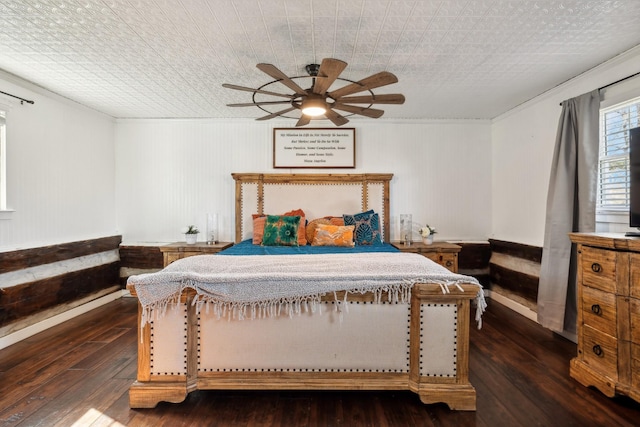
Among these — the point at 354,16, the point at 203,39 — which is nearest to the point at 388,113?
the point at 354,16

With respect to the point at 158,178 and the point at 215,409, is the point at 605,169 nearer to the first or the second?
the point at 215,409

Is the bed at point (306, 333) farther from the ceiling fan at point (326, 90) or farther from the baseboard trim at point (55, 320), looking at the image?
the baseboard trim at point (55, 320)

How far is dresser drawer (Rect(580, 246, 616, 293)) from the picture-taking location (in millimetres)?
2029

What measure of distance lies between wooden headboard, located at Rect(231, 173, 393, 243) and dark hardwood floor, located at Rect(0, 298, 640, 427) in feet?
6.78

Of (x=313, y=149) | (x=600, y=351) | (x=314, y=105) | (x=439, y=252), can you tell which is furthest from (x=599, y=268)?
(x=313, y=149)

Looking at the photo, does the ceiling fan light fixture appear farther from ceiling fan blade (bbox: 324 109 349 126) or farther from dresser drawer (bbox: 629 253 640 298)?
dresser drawer (bbox: 629 253 640 298)

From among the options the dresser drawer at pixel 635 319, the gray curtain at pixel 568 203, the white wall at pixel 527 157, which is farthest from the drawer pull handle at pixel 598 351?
the white wall at pixel 527 157

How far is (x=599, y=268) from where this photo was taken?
2111 mm

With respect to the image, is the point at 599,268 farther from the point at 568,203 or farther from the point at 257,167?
the point at 257,167

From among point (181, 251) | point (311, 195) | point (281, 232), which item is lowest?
point (181, 251)

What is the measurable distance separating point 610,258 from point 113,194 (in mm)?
5322

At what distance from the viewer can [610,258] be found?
2.04 m

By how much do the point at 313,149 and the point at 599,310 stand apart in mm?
3344

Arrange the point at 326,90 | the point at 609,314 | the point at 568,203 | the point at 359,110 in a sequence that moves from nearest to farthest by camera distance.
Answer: the point at 609,314, the point at 326,90, the point at 359,110, the point at 568,203
